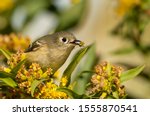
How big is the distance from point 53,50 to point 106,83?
0.57 m

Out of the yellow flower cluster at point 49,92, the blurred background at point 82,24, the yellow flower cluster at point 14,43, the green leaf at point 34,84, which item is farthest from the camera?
the blurred background at point 82,24

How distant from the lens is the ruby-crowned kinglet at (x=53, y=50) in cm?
332

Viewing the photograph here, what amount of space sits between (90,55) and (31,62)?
25.3 inches

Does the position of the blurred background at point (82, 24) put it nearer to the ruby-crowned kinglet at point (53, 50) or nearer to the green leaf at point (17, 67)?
the ruby-crowned kinglet at point (53, 50)

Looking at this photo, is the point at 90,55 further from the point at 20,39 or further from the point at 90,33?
the point at 90,33

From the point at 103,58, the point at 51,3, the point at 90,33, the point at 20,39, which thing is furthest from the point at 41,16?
the point at 20,39

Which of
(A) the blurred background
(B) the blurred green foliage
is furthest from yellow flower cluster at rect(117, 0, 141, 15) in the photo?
(B) the blurred green foliage

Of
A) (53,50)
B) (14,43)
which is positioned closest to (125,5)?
(14,43)

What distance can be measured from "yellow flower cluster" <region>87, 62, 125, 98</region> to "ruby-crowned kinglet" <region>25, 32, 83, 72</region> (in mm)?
275

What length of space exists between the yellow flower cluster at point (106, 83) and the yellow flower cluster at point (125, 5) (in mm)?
1785

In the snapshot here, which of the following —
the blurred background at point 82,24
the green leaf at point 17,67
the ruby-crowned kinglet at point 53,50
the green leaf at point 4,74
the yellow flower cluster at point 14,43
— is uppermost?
the blurred background at point 82,24

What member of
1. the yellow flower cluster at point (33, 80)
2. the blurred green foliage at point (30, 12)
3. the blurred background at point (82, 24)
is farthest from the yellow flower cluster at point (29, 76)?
the blurred green foliage at point (30, 12)

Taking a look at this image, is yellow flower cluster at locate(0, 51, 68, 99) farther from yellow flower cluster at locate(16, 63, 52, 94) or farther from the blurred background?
the blurred background

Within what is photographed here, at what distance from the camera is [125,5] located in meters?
4.91
